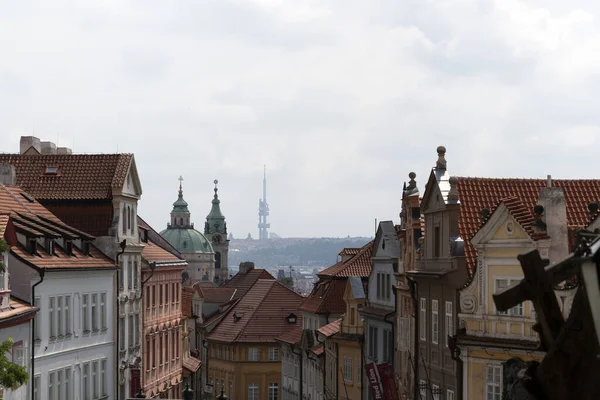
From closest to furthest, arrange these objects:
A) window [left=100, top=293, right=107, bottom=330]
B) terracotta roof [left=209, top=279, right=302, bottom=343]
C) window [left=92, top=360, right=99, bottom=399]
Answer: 1. window [left=92, top=360, right=99, bottom=399]
2. window [left=100, top=293, right=107, bottom=330]
3. terracotta roof [left=209, top=279, right=302, bottom=343]

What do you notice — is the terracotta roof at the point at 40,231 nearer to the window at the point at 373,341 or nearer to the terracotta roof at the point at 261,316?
the window at the point at 373,341

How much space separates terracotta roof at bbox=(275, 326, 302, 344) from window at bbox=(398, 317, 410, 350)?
3242 cm

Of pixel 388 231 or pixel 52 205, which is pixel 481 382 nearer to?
pixel 388 231

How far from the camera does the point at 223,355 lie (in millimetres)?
96938

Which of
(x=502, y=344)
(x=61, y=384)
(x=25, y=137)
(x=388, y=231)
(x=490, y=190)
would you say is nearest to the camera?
(x=502, y=344)

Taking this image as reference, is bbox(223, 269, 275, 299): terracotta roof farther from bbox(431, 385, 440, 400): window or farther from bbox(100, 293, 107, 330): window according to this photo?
bbox(431, 385, 440, 400): window

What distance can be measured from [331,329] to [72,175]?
566 inches

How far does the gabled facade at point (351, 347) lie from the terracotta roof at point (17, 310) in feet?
58.6

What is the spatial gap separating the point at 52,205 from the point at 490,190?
79.2ft

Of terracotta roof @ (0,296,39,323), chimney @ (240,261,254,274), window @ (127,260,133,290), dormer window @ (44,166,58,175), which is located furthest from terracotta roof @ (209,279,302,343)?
terracotta roof @ (0,296,39,323)

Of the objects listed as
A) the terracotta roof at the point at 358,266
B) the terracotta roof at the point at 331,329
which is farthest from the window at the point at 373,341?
the terracotta roof at the point at 358,266

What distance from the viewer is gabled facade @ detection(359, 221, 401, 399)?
50344 millimetres

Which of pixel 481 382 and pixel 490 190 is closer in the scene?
pixel 481 382

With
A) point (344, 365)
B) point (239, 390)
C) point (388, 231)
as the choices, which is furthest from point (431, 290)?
point (239, 390)
